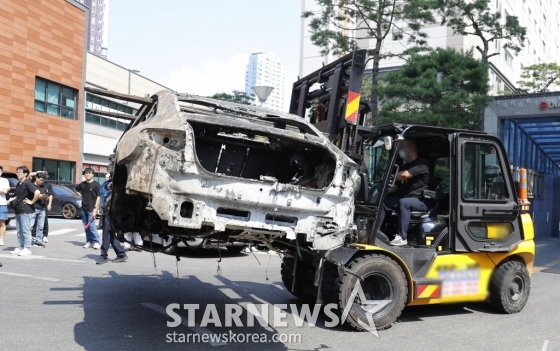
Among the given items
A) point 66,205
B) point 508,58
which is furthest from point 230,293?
point 508,58

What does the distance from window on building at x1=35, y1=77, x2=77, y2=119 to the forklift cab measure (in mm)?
24495

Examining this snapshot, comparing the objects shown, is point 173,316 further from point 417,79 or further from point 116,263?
point 417,79

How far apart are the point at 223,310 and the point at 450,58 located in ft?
54.5

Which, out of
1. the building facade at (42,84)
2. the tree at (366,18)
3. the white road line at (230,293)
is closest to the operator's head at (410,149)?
the white road line at (230,293)

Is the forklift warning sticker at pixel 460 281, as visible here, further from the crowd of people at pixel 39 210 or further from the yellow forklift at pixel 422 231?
the crowd of people at pixel 39 210

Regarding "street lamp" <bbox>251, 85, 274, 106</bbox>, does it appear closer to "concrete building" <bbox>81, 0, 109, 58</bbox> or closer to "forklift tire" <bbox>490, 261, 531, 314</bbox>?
"forklift tire" <bbox>490, 261, 531, 314</bbox>

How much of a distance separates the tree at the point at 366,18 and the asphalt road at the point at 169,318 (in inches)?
639

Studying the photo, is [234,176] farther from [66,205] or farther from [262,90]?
[66,205]

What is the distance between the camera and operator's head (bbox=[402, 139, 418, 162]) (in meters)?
6.67

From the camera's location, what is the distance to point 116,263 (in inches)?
401

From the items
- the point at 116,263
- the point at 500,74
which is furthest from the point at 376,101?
the point at 500,74

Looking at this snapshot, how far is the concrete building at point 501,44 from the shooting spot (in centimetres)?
4297

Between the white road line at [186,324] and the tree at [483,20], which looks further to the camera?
the tree at [483,20]

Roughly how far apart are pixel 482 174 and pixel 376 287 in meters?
2.08
